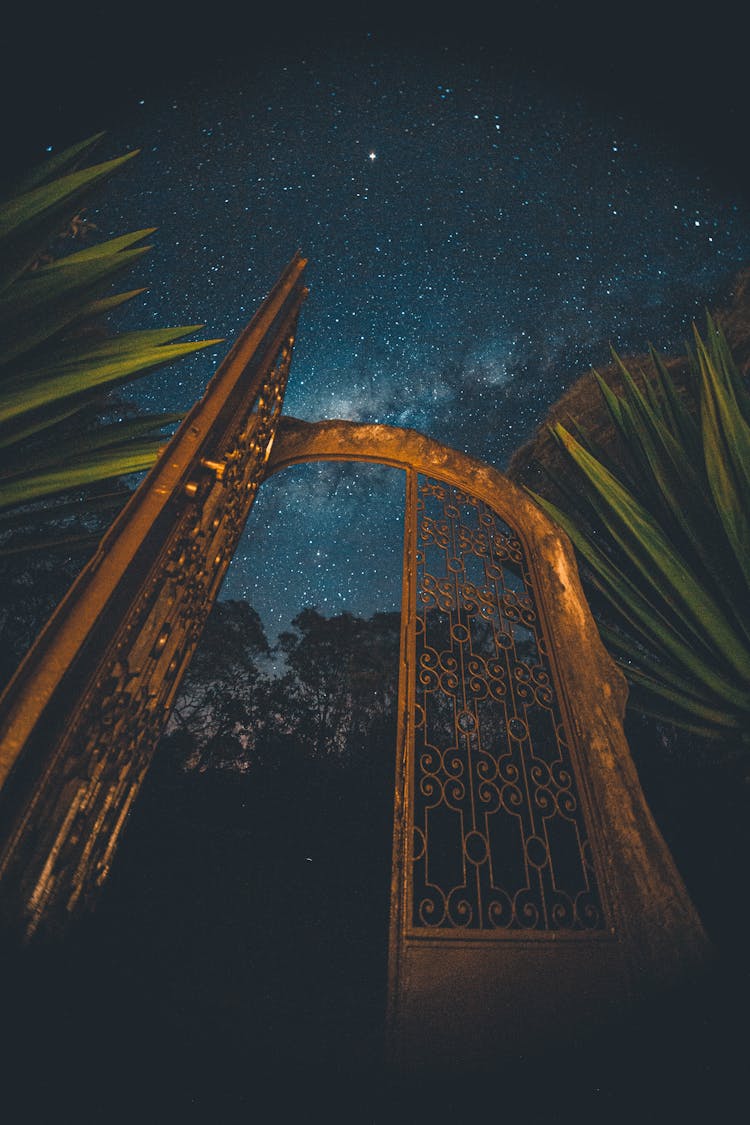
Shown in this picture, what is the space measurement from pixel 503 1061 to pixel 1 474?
2.34 metres

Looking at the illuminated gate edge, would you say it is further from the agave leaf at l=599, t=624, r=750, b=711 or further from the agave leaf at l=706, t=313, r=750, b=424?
the agave leaf at l=706, t=313, r=750, b=424

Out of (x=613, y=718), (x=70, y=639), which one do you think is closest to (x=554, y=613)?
(x=613, y=718)

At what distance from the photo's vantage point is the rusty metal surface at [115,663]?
35.3 inches

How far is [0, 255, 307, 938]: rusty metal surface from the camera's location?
90 cm

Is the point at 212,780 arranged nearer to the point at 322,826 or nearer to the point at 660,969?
the point at 322,826

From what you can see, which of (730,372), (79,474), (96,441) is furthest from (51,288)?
(730,372)

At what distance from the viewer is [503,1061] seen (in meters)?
1.37

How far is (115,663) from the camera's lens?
50.1 inches

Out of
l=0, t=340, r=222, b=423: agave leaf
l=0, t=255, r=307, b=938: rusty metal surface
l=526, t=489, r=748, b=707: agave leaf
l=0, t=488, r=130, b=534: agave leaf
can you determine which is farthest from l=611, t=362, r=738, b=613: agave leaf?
l=0, t=488, r=130, b=534: agave leaf

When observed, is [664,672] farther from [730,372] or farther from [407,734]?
[730,372]

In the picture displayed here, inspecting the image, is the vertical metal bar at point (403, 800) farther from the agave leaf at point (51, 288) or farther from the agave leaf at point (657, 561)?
the agave leaf at point (51, 288)

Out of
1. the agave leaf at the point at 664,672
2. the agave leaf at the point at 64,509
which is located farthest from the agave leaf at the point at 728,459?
the agave leaf at the point at 64,509

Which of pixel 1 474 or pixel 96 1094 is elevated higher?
pixel 1 474

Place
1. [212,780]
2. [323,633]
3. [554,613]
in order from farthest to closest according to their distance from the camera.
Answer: [323,633] → [212,780] → [554,613]
